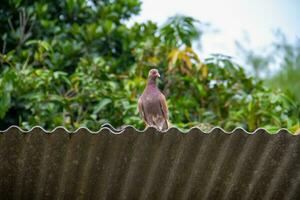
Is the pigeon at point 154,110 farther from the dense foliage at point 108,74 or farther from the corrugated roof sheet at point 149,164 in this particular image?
the corrugated roof sheet at point 149,164

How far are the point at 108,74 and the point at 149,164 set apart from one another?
4.12 metres

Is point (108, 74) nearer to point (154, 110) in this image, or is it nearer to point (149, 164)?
point (154, 110)

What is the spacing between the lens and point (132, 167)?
3.84m

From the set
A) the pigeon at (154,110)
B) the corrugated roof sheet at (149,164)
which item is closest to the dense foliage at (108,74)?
the pigeon at (154,110)

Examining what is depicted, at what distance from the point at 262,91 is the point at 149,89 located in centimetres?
165

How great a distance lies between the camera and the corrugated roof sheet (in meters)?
3.73

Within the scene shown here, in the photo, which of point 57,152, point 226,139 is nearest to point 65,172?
point 57,152

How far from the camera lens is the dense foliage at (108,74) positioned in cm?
708

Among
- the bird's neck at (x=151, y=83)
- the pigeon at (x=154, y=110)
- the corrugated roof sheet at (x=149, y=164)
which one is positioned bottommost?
the corrugated roof sheet at (x=149, y=164)

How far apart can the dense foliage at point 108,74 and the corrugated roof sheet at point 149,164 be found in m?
2.50

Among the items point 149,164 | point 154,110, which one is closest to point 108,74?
point 154,110

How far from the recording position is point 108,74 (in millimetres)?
7863

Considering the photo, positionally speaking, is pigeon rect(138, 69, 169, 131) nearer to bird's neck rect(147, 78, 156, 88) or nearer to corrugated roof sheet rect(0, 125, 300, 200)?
bird's neck rect(147, 78, 156, 88)

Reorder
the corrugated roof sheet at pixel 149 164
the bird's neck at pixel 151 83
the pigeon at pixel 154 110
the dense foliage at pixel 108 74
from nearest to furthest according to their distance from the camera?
the corrugated roof sheet at pixel 149 164 → the pigeon at pixel 154 110 → the bird's neck at pixel 151 83 → the dense foliage at pixel 108 74
